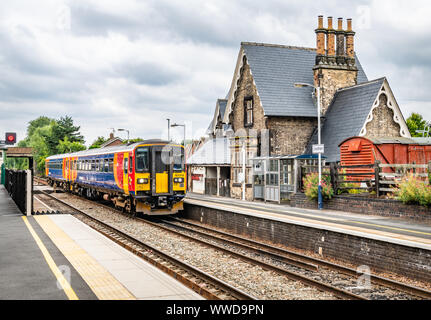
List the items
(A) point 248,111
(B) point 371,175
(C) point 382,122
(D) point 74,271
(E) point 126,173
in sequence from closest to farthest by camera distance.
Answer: (D) point 74,271, (B) point 371,175, (E) point 126,173, (C) point 382,122, (A) point 248,111

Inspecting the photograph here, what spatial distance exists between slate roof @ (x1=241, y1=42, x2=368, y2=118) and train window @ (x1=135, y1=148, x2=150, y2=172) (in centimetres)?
1166

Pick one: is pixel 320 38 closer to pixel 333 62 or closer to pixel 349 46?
pixel 333 62

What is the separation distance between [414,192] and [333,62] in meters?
17.8

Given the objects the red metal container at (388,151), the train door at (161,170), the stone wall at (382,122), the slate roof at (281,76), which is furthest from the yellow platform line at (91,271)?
the stone wall at (382,122)

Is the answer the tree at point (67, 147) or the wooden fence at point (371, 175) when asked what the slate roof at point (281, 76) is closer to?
the wooden fence at point (371, 175)

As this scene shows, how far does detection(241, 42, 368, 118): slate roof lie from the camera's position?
100ft

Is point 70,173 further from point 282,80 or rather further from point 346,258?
point 346,258

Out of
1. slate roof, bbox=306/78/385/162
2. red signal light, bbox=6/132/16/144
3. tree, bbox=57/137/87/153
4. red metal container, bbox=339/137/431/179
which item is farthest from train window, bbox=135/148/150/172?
tree, bbox=57/137/87/153

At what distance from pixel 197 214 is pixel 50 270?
514 inches

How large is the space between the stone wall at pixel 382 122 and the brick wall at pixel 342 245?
13.7m

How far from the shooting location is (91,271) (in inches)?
354

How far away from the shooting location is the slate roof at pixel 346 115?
2744 centimetres

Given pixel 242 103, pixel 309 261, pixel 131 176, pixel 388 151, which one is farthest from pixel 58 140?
pixel 309 261

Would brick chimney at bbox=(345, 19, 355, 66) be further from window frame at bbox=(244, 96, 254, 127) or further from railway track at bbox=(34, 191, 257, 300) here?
railway track at bbox=(34, 191, 257, 300)
